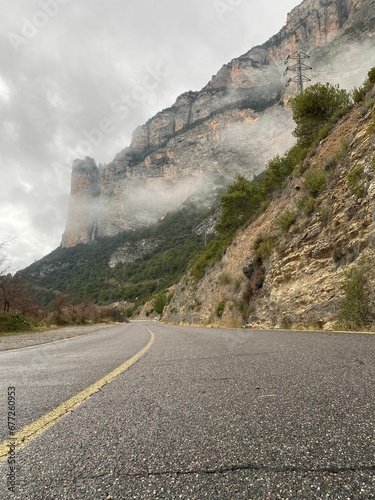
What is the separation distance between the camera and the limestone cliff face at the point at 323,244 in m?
10.3

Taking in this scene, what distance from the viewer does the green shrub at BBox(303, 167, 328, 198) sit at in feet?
45.6

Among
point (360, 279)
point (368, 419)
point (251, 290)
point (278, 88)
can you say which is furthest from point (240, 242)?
point (278, 88)

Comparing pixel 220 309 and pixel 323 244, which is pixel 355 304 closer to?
pixel 323 244

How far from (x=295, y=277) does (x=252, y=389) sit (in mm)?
11580

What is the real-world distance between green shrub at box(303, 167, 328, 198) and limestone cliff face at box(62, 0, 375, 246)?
103 meters

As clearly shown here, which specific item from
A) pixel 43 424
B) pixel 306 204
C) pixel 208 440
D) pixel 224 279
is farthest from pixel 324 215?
pixel 43 424

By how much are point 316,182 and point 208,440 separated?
14.4 meters

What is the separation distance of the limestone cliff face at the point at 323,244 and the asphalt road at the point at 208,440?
7.38 metres

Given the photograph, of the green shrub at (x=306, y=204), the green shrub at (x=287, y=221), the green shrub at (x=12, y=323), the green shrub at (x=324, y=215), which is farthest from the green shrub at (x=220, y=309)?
the green shrub at (x=12, y=323)

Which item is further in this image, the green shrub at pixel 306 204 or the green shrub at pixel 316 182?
the green shrub at pixel 306 204

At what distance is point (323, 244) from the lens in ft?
40.3

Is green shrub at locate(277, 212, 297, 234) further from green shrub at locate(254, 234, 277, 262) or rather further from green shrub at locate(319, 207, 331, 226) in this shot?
green shrub at locate(319, 207, 331, 226)

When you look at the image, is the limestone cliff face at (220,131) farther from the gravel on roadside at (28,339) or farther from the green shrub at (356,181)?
the gravel on roadside at (28,339)

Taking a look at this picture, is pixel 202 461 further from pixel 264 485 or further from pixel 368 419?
pixel 368 419
